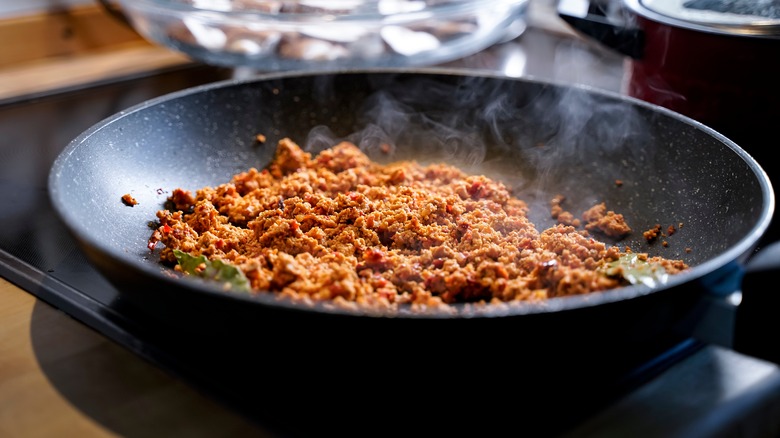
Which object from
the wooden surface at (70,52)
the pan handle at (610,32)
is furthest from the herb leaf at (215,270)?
the wooden surface at (70,52)

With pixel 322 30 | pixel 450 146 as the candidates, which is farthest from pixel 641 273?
pixel 322 30

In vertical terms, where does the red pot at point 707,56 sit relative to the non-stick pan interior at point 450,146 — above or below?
above

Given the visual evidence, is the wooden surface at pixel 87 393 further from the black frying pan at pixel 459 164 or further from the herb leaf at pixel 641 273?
the herb leaf at pixel 641 273

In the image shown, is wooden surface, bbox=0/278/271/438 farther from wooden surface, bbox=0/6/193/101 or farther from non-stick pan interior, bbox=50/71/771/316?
wooden surface, bbox=0/6/193/101

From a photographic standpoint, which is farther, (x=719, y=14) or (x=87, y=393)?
(x=719, y=14)

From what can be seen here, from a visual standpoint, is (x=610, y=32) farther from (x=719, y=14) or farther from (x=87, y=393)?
(x=87, y=393)

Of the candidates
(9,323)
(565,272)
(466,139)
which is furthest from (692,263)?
(9,323)

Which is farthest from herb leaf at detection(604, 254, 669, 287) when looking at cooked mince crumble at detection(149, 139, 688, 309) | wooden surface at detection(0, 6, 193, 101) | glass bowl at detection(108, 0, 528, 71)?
wooden surface at detection(0, 6, 193, 101)
